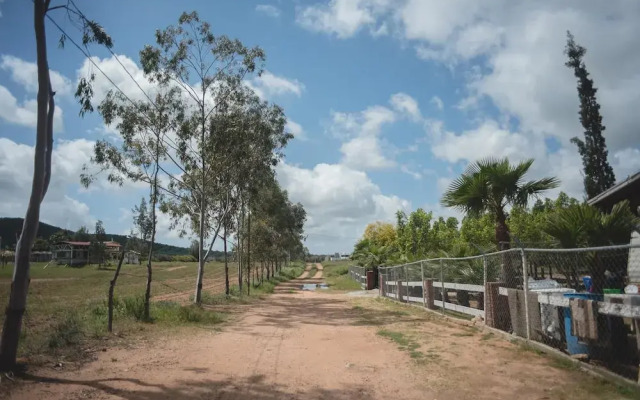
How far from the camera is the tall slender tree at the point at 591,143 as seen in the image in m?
40.6

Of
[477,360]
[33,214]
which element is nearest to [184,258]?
[33,214]

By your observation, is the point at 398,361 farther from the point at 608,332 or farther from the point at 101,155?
the point at 101,155

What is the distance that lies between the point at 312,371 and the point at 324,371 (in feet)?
0.64

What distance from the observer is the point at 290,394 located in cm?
611

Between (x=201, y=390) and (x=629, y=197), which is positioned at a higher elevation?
(x=629, y=197)

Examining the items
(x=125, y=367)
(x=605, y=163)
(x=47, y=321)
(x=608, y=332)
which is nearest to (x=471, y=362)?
(x=608, y=332)

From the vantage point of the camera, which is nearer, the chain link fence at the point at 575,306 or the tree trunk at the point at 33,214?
the chain link fence at the point at 575,306

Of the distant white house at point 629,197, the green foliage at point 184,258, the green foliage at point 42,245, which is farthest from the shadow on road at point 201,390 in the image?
the green foliage at point 42,245

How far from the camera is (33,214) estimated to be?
7.33 m

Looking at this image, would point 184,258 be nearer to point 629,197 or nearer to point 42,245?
point 42,245

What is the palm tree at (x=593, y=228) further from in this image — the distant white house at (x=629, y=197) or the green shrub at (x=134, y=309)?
the green shrub at (x=134, y=309)

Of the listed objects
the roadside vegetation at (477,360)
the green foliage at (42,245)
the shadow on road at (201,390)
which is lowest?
the shadow on road at (201,390)

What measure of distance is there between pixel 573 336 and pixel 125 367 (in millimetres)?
7108

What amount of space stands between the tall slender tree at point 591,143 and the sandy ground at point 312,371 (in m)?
36.7
